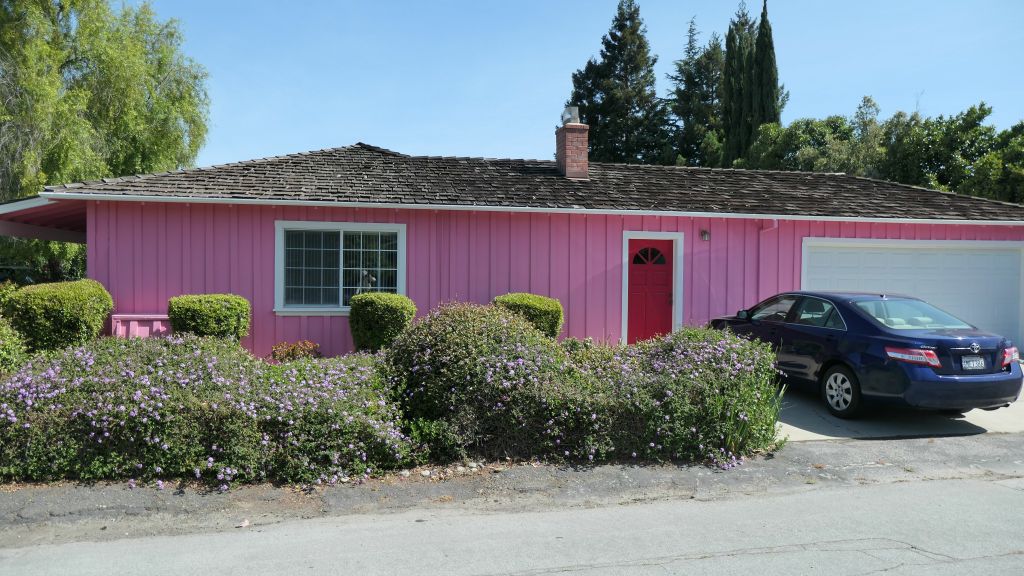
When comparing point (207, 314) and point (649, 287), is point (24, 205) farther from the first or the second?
point (649, 287)

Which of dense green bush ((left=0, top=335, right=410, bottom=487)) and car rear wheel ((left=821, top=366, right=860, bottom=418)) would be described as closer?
dense green bush ((left=0, top=335, right=410, bottom=487))

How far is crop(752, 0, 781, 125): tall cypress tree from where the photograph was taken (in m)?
30.4

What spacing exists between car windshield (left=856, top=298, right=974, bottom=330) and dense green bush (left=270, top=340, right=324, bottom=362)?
298 inches

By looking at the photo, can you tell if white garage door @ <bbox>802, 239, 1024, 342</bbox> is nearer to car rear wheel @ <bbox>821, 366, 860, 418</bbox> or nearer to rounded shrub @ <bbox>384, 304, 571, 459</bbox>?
car rear wheel @ <bbox>821, 366, 860, 418</bbox>

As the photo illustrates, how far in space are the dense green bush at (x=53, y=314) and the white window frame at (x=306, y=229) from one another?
248cm

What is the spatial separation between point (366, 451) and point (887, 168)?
22098 millimetres

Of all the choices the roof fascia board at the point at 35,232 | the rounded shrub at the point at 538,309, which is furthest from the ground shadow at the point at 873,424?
the roof fascia board at the point at 35,232

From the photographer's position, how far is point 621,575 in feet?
12.8

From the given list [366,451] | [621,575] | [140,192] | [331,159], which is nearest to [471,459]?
[366,451]

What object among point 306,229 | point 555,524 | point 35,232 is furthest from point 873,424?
point 35,232

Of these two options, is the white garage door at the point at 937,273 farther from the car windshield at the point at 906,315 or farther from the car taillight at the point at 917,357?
the car taillight at the point at 917,357

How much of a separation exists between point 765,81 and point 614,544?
100 feet

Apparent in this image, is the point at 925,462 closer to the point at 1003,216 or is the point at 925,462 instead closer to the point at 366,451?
the point at 366,451

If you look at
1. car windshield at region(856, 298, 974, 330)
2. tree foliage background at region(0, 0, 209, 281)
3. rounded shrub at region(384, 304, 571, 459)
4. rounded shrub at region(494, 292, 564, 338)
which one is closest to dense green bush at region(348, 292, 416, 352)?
rounded shrub at region(494, 292, 564, 338)
